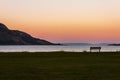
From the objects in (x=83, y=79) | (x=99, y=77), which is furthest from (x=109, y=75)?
(x=83, y=79)

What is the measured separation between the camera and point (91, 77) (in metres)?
17.7

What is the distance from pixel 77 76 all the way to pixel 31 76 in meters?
2.57

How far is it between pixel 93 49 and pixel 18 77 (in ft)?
122

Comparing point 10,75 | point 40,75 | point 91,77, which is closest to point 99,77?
point 91,77

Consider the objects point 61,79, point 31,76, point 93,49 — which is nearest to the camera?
point 61,79

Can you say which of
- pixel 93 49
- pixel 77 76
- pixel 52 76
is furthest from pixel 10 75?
pixel 93 49

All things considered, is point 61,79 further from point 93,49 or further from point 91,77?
point 93,49

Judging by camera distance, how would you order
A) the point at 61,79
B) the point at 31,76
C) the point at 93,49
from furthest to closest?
the point at 93,49, the point at 31,76, the point at 61,79

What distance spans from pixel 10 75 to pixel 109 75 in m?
5.67

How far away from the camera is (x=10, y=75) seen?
1839cm

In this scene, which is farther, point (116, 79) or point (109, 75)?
point (109, 75)

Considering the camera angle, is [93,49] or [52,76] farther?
[93,49]

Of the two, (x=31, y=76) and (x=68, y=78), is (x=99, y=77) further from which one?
(x=31, y=76)

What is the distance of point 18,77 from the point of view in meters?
17.7
